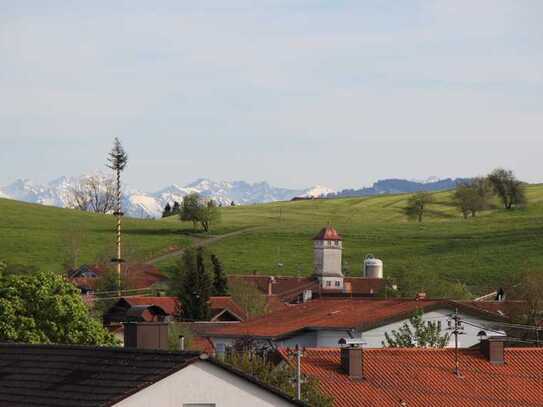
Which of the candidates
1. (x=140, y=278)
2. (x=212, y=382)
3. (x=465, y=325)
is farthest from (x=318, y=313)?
(x=140, y=278)

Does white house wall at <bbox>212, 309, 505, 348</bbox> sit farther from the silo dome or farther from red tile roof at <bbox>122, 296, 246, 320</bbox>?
the silo dome

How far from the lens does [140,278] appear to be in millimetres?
143375

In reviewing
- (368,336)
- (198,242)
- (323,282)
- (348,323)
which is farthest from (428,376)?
(198,242)

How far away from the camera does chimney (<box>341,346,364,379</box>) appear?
45656 millimetres

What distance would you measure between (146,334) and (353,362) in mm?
16643

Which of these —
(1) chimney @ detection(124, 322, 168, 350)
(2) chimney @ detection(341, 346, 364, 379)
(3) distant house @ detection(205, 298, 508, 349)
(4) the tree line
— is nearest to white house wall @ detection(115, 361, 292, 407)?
(1) chimney @ detection(124, 322, 168, 350)

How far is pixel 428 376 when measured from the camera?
153 feet

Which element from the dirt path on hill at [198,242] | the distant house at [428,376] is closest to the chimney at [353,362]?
the distant house at [428,376]

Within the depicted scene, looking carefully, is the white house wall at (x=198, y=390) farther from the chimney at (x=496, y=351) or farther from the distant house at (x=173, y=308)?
the distant house at (x=173, y=308)

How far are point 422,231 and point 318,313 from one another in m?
121

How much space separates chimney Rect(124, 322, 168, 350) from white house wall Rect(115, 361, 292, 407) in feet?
19.0

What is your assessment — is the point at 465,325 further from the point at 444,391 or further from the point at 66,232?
the point at 66,232

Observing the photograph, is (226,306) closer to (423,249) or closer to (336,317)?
(336,317)

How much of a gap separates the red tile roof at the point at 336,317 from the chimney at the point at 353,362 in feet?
70.2
